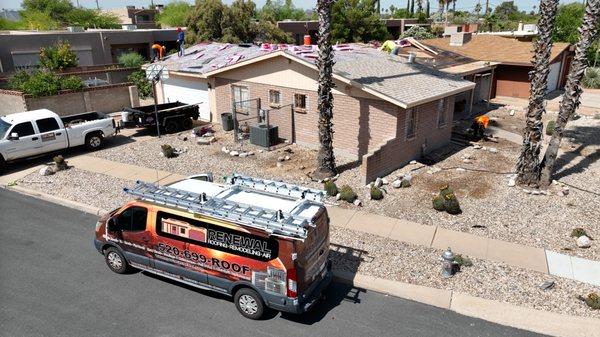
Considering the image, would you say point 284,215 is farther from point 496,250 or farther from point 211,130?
point 211,130

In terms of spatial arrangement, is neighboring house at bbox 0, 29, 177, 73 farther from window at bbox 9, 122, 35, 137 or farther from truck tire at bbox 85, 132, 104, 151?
window at bbox 9, 122, 35, 137

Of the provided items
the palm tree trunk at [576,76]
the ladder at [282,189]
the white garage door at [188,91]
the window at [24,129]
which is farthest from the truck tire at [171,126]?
the palm tree trunk at [576,76]

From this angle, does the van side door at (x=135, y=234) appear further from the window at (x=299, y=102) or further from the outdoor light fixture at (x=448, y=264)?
the window at (x=299, y=102)

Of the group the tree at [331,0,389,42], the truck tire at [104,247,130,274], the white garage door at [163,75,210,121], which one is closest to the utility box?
the white garage door at [163,75,210,121]

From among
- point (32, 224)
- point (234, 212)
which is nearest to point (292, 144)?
point (32, 224)

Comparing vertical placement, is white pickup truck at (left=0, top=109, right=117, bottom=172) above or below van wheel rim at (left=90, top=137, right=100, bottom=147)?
above

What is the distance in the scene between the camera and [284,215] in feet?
28.0

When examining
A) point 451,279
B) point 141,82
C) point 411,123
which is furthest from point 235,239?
point 141,82

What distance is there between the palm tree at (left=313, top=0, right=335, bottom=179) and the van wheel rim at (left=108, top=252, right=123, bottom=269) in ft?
26.3

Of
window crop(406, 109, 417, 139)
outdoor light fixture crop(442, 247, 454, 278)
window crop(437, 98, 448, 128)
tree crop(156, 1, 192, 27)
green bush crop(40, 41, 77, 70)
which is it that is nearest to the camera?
outdoor light fixture crop(442, 247, 454, 278)

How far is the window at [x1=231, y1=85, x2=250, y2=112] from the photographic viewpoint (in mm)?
22000

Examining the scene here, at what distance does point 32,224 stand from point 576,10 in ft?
198

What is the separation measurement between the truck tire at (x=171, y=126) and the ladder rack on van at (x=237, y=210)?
13581mm

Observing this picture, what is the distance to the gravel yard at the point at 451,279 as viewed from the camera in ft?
31.7
